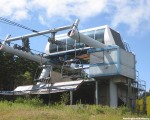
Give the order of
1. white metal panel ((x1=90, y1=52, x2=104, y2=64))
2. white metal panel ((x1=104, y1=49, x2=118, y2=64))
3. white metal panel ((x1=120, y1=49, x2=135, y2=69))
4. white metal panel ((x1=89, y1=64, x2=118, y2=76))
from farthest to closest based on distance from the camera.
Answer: white metal panel ((x1=90, y1=52, x2=104, y2=64)), white metal panel ((x1=120, y1=49, x2=135, y2=69)), white metal panel ((x1=104, y1=49, x2=118, y2=64)), white metal panel ((x1=89, y1=64, x2=118, y2=76))

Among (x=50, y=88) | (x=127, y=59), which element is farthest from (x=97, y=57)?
(x=50, y=88)

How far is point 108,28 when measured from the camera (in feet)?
113

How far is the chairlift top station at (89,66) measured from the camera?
2994 cm

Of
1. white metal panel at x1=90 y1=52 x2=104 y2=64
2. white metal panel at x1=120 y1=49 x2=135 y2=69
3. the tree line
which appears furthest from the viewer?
the tree line

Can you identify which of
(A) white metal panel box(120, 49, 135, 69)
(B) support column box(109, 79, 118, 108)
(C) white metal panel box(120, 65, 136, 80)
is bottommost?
(B) support column box(109, 79, 118, 108)

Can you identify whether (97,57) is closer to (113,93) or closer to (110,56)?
(110,56)

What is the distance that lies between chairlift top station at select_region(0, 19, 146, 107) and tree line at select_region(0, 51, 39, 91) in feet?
16.9

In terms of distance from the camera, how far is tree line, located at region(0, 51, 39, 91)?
137 ft

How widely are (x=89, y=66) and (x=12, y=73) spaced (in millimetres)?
15348

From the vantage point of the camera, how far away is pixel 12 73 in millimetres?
44188

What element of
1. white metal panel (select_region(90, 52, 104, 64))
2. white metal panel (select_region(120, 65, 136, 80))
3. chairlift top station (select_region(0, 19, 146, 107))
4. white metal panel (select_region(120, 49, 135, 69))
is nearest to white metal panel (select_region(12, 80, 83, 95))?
chairlift top station (select_region(0, 19, 146, 107))

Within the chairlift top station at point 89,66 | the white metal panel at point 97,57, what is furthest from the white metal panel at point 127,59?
the white metal panel at point 97,57

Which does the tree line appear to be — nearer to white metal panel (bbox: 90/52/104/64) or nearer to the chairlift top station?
the chairlift top station

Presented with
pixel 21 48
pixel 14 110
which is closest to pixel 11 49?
pixel 21 48
